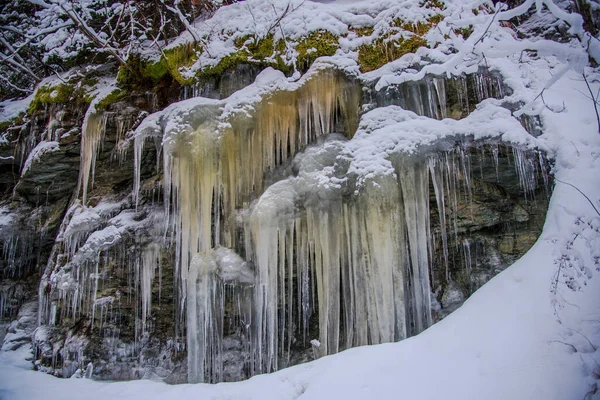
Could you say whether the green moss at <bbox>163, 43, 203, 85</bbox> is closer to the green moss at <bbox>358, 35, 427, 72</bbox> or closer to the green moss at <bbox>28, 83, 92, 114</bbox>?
the green moss at <bbox>28, 83, 92, 114</bbox>

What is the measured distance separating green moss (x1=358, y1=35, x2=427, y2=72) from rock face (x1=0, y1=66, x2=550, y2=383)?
15.0 inches

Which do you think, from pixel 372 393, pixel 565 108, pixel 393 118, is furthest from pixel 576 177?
pixel 372 393

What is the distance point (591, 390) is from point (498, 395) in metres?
0.70

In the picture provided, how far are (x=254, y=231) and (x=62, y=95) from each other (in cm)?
460

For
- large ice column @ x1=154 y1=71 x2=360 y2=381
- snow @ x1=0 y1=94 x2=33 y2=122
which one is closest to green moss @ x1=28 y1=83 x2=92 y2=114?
snow @ x1=0 y1=94 x2=33 y2=122

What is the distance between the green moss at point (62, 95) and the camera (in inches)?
287

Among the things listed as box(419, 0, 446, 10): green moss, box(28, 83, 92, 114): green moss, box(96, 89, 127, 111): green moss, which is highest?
box(419, 0, 446, 10): green moss

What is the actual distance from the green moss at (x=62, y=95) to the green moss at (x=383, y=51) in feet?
15.5

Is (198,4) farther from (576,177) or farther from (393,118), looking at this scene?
(576,177)

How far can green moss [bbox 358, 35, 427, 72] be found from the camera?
233 inches

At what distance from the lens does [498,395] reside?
3426mm

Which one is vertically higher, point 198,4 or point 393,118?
point 198,4

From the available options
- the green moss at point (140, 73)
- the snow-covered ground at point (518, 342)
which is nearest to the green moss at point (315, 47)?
the green moss at point (140, 73)

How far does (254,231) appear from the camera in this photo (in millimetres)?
5703
